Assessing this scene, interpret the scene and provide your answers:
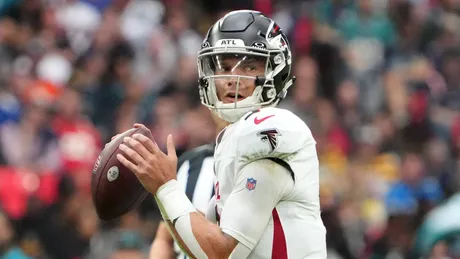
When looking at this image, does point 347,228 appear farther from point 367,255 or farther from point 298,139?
point 298,139

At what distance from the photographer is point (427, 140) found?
10.3m

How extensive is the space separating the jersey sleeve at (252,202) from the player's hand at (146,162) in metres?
0.25

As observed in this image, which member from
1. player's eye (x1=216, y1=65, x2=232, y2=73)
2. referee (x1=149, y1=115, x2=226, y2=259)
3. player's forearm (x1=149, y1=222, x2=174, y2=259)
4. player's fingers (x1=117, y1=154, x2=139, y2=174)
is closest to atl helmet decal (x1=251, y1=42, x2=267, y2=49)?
player's eye (x1=216, y1=65, x2=232, y2=73)

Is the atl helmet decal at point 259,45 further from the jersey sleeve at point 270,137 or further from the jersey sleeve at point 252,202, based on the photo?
the jersey sleeve at point 252,202

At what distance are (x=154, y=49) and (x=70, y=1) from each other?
3.80ft

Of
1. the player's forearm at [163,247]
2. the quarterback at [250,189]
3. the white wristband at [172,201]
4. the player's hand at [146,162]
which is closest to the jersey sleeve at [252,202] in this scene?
the quarterback at [250,189]

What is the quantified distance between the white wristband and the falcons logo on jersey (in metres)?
0.35

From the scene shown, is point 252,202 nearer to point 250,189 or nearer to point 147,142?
point 250,189

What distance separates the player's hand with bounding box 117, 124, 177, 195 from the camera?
3.71m

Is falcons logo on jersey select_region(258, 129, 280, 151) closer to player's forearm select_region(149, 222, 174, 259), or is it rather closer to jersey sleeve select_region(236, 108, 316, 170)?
jersey sleeve select_region(236, 108, 316, 170)

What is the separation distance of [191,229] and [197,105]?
19.8 feet

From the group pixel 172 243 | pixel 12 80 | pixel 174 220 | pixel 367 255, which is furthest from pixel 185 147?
pixel 174 220

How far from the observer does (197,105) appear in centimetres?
968

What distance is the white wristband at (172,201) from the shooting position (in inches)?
147
